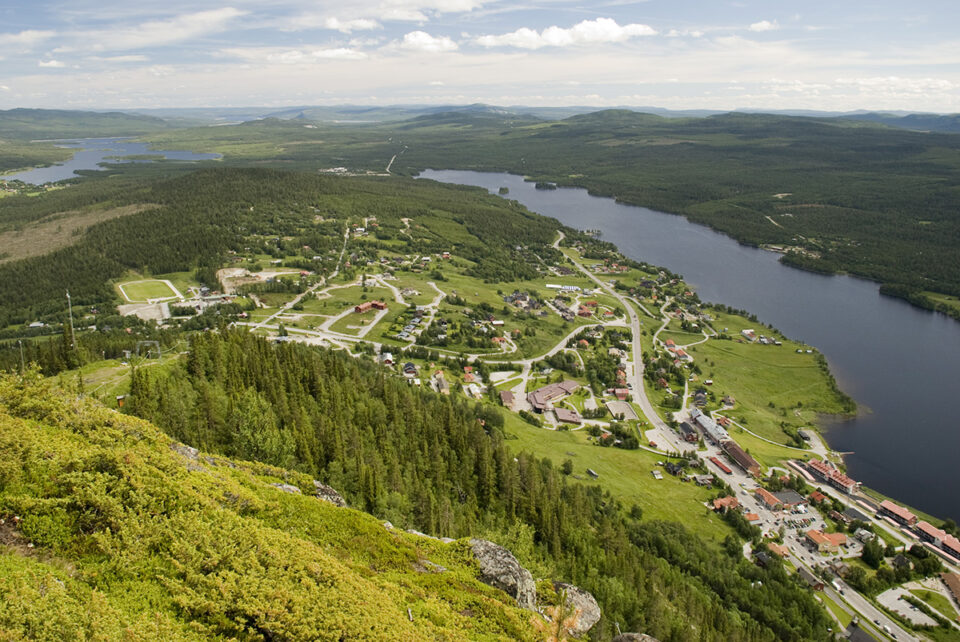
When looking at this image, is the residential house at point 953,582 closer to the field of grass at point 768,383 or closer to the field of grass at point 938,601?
the field of grass at point 938,601

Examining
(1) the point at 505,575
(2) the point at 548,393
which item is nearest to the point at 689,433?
(2) the point at 548,393

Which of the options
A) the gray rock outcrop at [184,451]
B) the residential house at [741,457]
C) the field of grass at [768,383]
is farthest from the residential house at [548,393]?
the gray rock outcrop at [184,451]

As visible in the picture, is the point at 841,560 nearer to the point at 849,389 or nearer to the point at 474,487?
the point at 474,487

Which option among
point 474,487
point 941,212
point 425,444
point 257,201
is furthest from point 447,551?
point 941,212

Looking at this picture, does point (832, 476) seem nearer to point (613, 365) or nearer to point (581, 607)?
point (613, 365)

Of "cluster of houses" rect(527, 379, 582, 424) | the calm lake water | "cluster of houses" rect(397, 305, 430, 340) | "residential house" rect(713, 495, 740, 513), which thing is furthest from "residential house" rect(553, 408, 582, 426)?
the calm lake water
